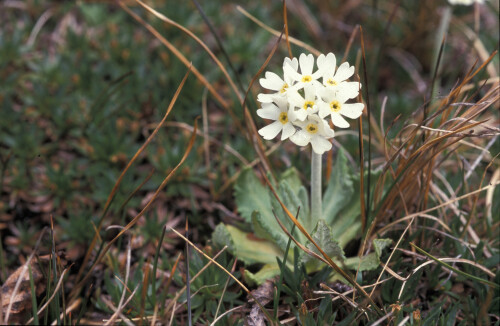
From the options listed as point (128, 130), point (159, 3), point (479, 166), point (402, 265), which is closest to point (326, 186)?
point (402, 265)

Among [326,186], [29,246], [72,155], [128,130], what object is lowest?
[29,246]

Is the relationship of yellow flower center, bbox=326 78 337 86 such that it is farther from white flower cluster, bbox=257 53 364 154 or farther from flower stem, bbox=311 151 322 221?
flower stem, bbox=311 151 322 221

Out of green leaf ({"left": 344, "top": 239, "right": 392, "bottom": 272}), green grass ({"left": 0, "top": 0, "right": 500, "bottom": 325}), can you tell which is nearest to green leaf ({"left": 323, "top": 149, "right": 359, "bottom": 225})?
green grass ({"left": 0, "top": 0, "right": 500, "bottom": 325})

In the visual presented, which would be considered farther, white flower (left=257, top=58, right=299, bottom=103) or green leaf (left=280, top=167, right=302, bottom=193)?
green leaf (left=280, top=167, right=302, bottom=193)

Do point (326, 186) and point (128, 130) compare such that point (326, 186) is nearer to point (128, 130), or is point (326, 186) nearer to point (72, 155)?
Result: point (128, 130)

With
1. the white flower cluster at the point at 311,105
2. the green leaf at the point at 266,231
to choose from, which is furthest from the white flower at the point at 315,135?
the green leaf at the point at 266,231

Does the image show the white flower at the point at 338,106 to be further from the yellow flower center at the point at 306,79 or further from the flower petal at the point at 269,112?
the flower petal at the point at 269,112
